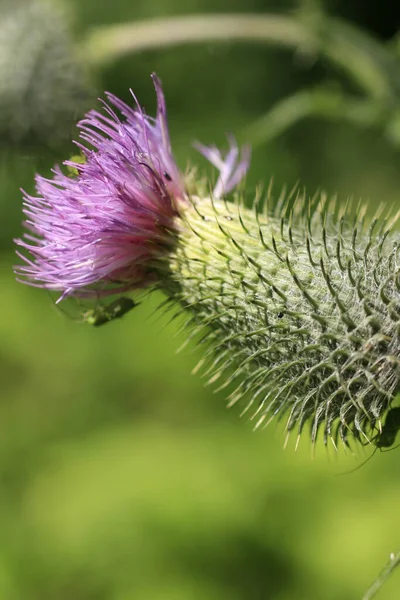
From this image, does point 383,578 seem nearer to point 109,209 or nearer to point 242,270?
point 242,270

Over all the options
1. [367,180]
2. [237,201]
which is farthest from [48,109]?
[367,180]

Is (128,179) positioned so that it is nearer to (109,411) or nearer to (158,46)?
(158,46)

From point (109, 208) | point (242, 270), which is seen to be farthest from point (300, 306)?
point (109, 208)

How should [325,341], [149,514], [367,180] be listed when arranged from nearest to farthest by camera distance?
1. [325,341]
2. [149,514]
3. [367,180]

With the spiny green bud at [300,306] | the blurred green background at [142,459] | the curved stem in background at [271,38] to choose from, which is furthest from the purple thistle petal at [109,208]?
the curved stem in background at [271,38]

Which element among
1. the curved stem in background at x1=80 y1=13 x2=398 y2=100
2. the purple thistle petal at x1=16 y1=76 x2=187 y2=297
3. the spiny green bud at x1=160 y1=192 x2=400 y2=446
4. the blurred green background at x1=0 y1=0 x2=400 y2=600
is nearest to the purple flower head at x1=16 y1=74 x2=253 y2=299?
the purple thistle petal at x1=16 y1=76 x2=187 y2=297
